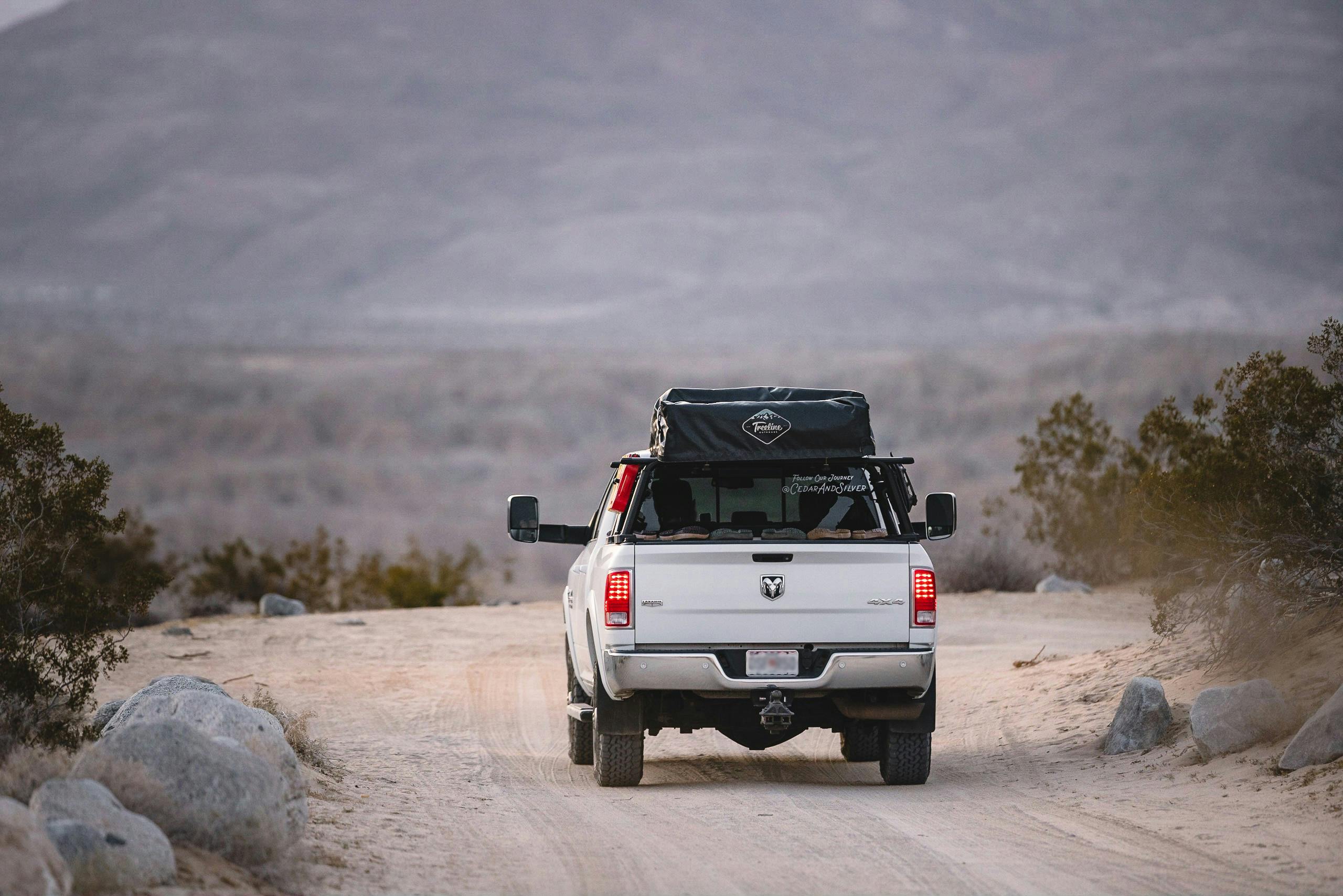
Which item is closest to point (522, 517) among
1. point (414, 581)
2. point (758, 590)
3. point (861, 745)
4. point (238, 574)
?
point (758, 590)

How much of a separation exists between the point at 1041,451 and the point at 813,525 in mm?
26510

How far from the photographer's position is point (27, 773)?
7105 millimetres

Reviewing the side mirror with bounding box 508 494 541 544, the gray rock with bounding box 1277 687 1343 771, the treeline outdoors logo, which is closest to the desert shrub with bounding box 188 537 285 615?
the side mirror with bounding box 508 494 541 544

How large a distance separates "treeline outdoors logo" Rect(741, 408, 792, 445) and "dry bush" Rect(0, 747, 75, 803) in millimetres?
4961

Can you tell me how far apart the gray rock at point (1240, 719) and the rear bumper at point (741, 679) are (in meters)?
2.38

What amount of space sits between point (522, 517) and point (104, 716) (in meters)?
3.47

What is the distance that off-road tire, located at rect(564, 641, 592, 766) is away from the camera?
12.0m

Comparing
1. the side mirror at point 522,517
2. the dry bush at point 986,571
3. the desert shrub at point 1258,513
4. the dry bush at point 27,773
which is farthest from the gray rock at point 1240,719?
the dry bush at point 986,571

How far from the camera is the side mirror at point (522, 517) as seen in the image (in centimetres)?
1096

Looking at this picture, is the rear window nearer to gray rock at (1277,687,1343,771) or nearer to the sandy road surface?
the sandy road surface

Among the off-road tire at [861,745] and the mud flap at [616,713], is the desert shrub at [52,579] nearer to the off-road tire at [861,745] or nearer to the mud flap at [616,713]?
the mud flap at [616,713]

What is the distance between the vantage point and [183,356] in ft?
295

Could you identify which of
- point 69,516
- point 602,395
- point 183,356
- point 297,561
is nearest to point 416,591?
point 297,561

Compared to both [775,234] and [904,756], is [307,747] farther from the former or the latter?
[775,234]
